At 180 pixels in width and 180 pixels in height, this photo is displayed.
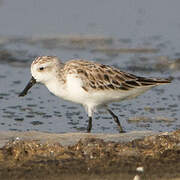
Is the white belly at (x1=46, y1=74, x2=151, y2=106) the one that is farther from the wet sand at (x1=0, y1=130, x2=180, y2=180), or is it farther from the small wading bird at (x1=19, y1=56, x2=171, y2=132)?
the wet sand at (x1=0, y1=130, x2=180, y2=180)

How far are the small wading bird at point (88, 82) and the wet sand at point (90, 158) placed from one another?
129 centimetres

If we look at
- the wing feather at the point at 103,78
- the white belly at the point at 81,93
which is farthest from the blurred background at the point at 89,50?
the wing feather at the point at 103,78

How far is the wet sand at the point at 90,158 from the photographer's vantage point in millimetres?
5988

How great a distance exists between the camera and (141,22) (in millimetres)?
15383

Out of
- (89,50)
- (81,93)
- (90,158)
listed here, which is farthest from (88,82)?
(89,50)

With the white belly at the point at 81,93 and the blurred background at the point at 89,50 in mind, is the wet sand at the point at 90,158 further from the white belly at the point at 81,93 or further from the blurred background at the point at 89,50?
the blurred background at the point at 89,50

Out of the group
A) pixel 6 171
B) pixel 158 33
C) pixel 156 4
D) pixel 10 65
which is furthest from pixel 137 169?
pixel 156 4

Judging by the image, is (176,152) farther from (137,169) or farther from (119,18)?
(119,18)

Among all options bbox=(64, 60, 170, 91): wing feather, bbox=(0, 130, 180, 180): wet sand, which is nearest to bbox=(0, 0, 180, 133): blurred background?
bbox=(64, 60, 170, 91): wing feather

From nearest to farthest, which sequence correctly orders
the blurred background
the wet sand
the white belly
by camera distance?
the wet sand < the white belly < the blurred background

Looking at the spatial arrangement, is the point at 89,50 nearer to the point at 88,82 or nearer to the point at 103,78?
the point at 103,78

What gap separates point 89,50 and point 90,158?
728 cm

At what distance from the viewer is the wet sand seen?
5.99 metres

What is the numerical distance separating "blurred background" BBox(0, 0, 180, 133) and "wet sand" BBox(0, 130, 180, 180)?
6.53 feet
